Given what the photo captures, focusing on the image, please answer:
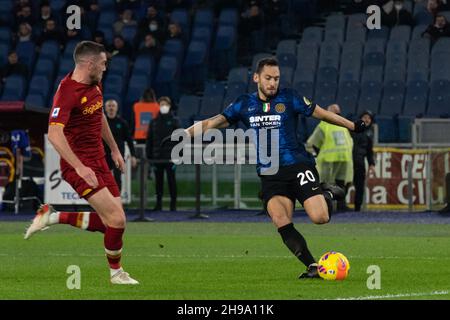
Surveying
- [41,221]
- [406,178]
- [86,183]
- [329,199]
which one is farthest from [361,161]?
[86,183]

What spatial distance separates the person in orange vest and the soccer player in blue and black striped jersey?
13.8 metres

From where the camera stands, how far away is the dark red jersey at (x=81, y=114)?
11523 mm

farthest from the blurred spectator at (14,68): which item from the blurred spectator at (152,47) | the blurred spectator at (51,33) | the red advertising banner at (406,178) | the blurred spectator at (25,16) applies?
the red advertising banner at (406,178)

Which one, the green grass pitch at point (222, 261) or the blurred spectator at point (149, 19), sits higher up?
the blurred spectator at point (149, 19)

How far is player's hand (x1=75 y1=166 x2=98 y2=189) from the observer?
11.1 meters

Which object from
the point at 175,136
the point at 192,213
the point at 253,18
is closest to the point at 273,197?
the point at 175,136

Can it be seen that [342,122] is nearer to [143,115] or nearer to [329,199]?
[329,199]

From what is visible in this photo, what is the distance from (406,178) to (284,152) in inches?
510

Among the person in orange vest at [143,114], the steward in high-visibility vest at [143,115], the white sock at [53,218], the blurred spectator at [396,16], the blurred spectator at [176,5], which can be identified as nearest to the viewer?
the white sock at [53,218]

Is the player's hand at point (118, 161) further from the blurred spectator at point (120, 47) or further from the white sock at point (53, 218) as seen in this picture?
the blurred spectator at point (120, 47)

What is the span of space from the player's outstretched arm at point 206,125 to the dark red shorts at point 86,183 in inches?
43.9

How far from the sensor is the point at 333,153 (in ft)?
81.5

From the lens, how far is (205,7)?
1332 inches

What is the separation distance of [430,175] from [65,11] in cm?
1274
